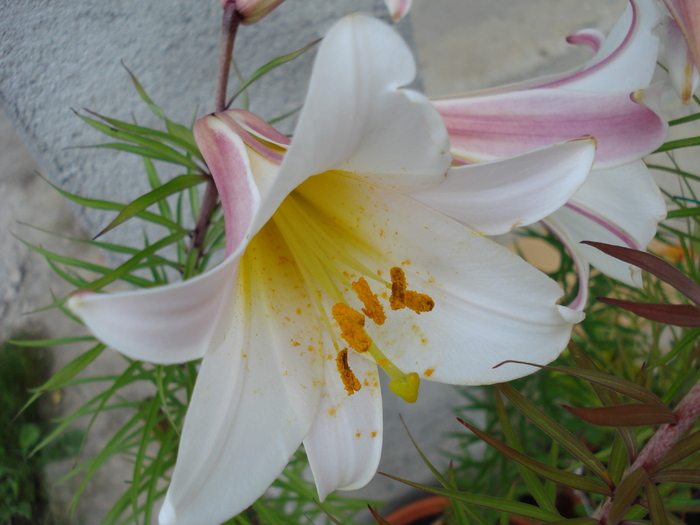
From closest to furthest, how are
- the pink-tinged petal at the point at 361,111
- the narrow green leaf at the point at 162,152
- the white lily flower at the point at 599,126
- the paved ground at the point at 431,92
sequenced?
the pink-tinged petal at the point at 361,111 → the white lily flower at the point at 599,126 → the narrow green leaf at the point at 162,152 → the paved ground at the point at 431,92

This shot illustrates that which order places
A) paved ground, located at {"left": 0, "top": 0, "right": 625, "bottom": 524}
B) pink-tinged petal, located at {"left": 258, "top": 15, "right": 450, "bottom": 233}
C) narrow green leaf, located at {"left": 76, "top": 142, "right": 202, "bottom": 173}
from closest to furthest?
pink-tinged petal, located at {"left": 258, "top": 15, "right": 450, "bottom": 233}, narrow green leaf, located at {"left": 76, "top": 142, "right": 202, "bottom": 173}, paved ground, located at {"left": 0, "top": 0, "right": 625, "bottom": 524}

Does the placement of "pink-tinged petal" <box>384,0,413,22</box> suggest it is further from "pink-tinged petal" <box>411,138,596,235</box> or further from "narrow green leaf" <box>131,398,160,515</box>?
"narrow green leaf" <box>131,398,160,515</box>

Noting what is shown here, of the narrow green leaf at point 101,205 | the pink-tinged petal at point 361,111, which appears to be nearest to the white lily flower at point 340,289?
the pink-tinged petal at point 361,111

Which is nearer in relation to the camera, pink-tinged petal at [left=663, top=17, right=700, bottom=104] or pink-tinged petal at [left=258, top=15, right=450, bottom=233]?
pink-tinged petal at [left=258, top=15, right=450, bottom=233]

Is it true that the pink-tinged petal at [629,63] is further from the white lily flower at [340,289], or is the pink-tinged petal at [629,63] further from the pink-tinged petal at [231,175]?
the pink-tinged petal at [231,175]

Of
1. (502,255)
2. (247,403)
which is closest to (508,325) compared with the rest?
(502,255)

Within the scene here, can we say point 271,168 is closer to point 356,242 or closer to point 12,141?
point 356,242

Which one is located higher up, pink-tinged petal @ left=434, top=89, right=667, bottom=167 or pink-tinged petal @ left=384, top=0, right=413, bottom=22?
pink-tinged petal @ left=384, top=0, right=413, bottom=22

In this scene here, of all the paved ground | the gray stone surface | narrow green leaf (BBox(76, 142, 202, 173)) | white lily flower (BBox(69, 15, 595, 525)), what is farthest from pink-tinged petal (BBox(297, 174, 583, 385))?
the paved ground

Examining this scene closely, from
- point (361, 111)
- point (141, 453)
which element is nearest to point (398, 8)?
point (361, 111)
